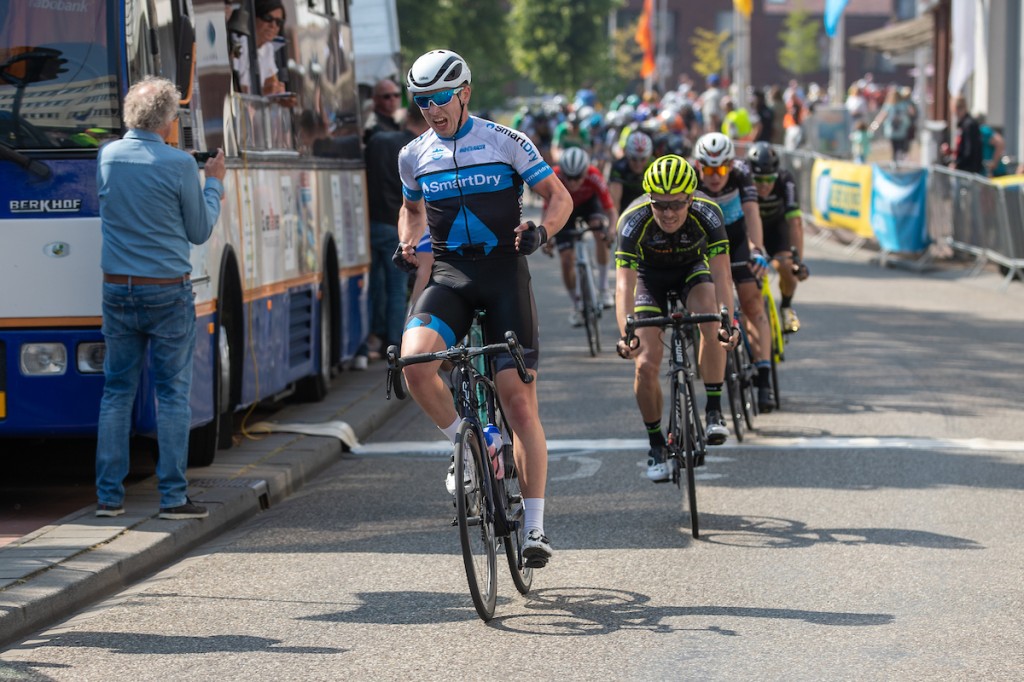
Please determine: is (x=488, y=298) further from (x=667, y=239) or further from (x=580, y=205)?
(x=580, y=205)

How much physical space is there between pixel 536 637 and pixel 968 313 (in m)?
13.3

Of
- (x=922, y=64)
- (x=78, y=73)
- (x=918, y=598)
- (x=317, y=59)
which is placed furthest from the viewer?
(x=922, y=64)

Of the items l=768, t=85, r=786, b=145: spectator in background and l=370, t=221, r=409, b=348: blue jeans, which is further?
l=768, t=85, r=786, b=145: spectator in background

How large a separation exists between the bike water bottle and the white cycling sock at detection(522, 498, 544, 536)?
0.49ft

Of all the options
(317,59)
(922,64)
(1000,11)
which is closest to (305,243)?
(317,59)

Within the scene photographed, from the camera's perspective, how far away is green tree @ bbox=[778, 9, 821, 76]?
344 feet

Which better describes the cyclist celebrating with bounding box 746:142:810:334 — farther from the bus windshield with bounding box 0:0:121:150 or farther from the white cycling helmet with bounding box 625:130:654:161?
the bus windshield with bounding box 0:0:121:150

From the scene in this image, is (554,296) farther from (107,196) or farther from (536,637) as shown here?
(536,637)

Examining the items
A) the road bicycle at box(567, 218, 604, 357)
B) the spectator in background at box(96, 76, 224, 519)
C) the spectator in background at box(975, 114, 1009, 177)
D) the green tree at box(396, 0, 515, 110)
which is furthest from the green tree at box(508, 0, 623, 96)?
the spectator in background at box(96, 76, 224, 519)

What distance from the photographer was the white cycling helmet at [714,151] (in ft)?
36.8

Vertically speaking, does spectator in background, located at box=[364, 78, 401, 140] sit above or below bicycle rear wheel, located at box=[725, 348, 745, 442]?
above

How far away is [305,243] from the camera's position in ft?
41.0

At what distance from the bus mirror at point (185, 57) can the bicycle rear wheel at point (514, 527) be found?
3.12 m

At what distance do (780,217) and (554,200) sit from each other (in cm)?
608
